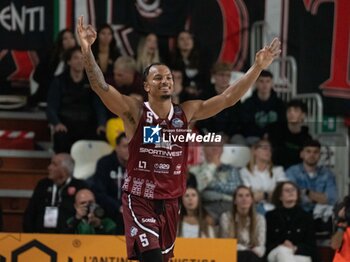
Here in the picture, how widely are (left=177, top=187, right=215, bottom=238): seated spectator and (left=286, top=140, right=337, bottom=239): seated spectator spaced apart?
1.20m

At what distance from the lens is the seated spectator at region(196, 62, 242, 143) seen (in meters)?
13.4

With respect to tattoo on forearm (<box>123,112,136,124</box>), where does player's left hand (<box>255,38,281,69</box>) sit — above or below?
above

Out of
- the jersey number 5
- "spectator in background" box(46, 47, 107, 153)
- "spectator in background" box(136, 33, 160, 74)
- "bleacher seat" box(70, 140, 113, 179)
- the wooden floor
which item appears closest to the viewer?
the jersey number 5

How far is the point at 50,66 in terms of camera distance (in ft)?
46.1

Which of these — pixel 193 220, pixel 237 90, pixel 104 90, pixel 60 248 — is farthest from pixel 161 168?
pixel 193 220

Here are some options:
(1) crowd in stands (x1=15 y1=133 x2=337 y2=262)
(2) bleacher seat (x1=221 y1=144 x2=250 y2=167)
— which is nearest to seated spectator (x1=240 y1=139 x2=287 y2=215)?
(1) crowd in stands (x1=15 y1=133 x2=337 y2=262)

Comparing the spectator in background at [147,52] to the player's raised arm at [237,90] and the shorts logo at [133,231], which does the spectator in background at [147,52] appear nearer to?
the player's raised arm at [237,90]

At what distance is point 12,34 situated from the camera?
13.7 m

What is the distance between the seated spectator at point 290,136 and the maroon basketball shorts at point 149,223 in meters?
3.67

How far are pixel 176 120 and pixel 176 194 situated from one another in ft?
2.05

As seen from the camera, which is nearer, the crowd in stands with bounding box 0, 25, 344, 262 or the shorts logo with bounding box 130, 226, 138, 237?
the shorts logo with bounding box 130, 226, 138, 237

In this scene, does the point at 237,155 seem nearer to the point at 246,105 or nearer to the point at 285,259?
the point at 246,105

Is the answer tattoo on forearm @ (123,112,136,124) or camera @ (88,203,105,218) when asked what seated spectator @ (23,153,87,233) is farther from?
tattoo on forearm @ (123,112,136,124)

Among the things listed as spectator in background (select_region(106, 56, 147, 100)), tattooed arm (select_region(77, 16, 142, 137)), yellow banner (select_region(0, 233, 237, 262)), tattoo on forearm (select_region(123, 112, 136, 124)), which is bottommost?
yellow banner (select_region(0, 233, 237, 262))
